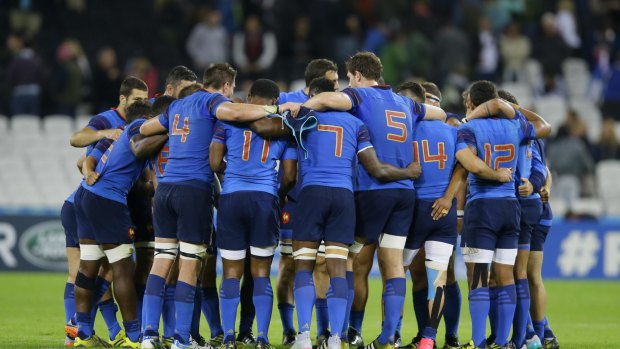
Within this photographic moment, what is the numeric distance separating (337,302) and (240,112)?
6.23 ft

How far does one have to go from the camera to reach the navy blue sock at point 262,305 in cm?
1030

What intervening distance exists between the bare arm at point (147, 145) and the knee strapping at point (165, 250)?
90cm

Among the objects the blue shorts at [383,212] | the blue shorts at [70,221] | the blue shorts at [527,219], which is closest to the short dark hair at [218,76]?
the blue shorts at [383,212]

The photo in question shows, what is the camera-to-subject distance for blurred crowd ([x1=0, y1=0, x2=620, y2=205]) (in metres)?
23.0

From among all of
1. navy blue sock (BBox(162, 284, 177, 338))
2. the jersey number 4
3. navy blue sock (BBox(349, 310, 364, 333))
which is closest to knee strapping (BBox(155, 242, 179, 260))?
navy blue sock (BBox(162, 284, 177, 338))

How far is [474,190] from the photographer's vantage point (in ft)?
36.1

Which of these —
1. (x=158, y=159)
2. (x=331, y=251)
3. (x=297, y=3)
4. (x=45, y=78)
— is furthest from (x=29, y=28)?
(x=331, y=251)

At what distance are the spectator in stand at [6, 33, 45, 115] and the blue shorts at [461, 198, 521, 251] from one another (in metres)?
13.8

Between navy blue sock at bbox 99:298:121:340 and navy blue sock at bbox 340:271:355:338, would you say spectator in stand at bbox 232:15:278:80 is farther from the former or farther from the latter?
navy blue sock at bbox 340:271:355:338

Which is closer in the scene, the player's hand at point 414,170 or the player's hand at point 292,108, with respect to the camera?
the player's hand at point 292,108

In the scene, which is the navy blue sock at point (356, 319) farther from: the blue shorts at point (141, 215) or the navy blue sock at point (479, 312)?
the blue shorts at point (141, 215)

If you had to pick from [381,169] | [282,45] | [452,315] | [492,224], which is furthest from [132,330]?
[282,45]

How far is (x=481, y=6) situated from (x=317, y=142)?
17.4m

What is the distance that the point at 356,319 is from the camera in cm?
1134
